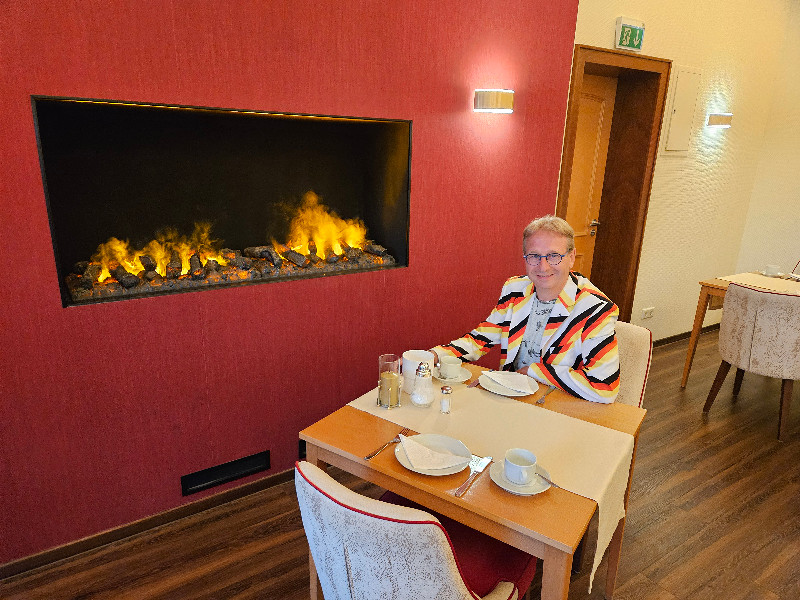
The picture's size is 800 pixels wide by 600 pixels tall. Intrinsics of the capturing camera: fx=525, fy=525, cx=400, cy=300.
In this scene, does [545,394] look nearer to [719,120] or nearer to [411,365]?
[411,365]

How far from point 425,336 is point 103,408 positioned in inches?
61.6

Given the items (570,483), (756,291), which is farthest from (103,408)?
(756,291)

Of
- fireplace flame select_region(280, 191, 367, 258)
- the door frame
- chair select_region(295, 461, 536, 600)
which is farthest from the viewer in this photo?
the door frame

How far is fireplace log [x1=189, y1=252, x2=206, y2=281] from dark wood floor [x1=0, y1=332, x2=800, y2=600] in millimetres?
1005

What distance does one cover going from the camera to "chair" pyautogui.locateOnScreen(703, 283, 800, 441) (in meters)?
2.87

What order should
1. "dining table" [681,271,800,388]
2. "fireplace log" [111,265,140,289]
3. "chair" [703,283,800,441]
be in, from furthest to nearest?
1. "dining table" [681,271,800,388]
2. "chair" [703,283,800,441]
3. "fireplace log" [111,265,140,289]

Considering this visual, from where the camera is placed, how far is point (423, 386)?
5.21 ft

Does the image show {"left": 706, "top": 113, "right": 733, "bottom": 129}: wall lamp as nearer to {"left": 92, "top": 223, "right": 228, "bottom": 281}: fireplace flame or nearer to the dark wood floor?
the dark wood floor

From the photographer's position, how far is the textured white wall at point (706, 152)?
12.2 feet

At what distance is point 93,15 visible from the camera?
5.43ft

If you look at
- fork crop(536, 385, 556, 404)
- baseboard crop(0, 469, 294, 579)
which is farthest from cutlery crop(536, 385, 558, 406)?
baseboard crop(0, 469, 294, 579)

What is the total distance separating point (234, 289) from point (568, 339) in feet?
4.29

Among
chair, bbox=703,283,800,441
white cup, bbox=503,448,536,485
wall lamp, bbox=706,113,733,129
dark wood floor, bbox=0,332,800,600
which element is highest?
wall lamp, bbox=706,113,733,129

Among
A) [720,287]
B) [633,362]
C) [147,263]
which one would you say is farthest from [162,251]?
[720,287]
